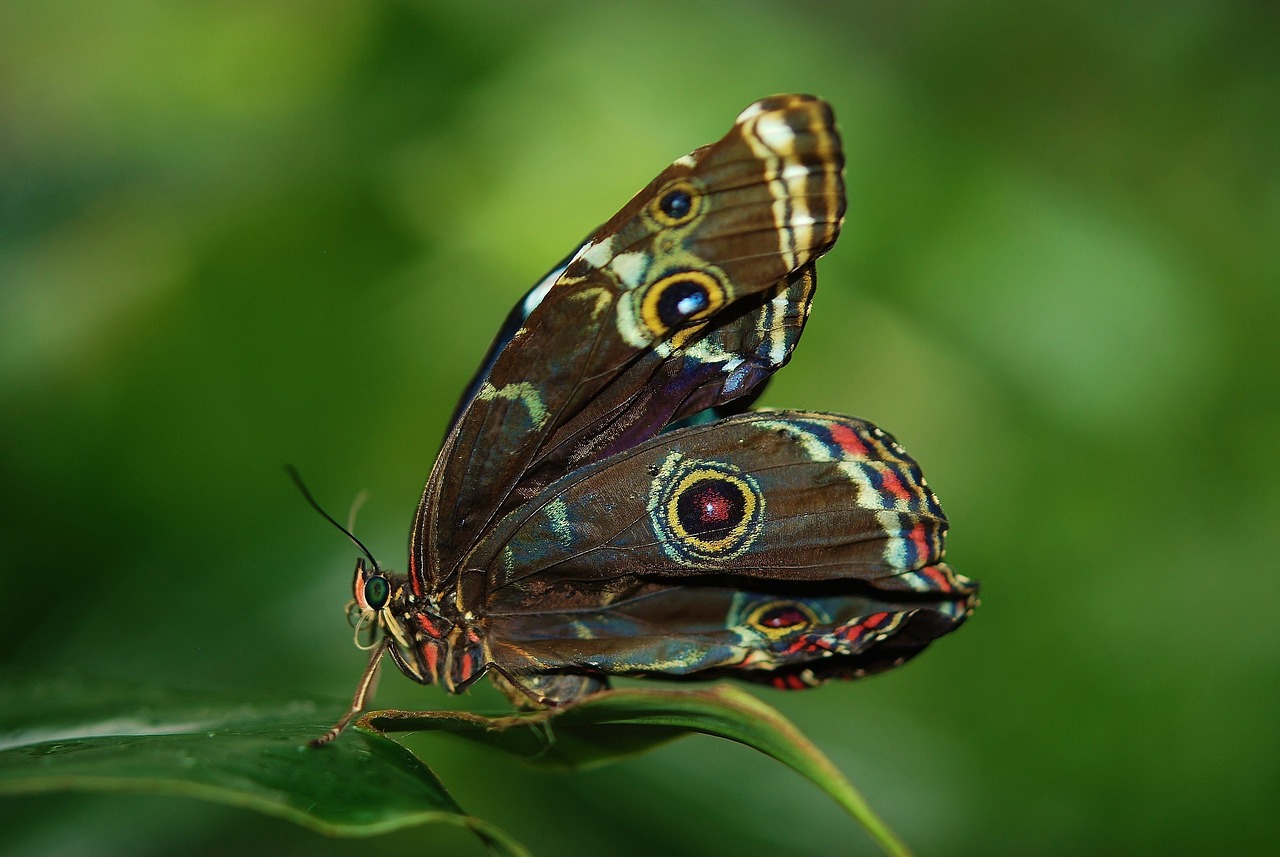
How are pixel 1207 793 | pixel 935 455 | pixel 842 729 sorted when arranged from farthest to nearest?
pixel 935 455 → pixel 842 729 → pixel 1207 793

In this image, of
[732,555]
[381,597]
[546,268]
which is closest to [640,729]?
[732,555]

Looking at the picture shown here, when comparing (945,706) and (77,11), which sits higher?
(77,11)


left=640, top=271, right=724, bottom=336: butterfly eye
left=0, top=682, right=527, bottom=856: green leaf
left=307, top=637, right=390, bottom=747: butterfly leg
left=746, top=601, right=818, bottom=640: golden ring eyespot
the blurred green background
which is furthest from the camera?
the blurred green background

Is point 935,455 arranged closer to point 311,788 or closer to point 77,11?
point 311,788

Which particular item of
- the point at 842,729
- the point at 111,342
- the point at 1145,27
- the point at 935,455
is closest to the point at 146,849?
the point at 111,342

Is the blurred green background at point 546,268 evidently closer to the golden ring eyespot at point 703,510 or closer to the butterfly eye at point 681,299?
the golden ring eyespot at point 703,510

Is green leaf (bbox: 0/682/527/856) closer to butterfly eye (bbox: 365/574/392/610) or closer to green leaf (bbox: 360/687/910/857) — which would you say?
green leaf (bbox: 360/687/910/857)

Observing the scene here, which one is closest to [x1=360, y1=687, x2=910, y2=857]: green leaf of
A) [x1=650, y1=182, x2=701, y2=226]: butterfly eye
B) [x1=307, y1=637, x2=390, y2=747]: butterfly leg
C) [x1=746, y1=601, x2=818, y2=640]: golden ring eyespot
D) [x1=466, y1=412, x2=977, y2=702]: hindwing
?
[x1=307, y1=637, x2=390, y2=747]: butterfly leg
